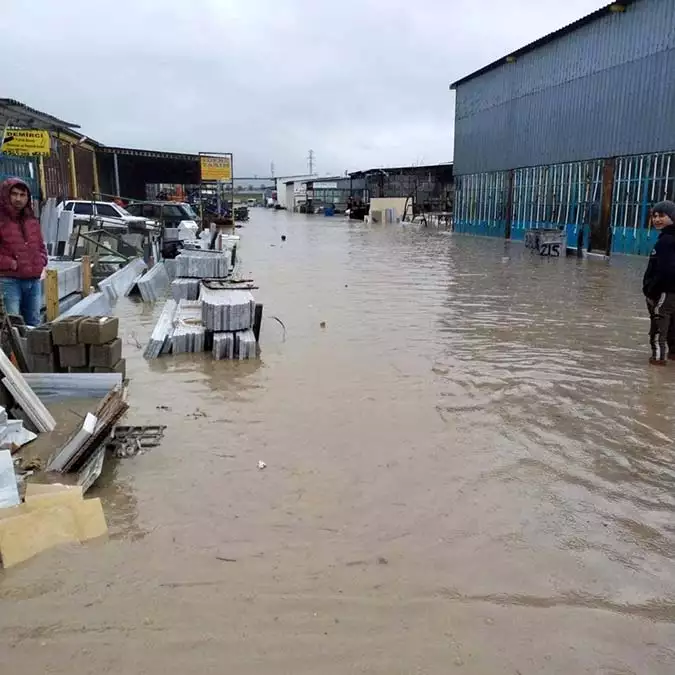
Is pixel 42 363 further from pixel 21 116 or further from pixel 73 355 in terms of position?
pixel 21 116

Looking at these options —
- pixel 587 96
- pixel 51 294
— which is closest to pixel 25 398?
pixel 51 294

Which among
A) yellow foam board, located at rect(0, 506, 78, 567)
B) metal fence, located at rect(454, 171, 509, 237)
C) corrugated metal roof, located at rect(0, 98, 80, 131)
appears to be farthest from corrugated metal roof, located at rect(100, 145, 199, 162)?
yellow foam board, located at rect(0, 506, 78, 567)

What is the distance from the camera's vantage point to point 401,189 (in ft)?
220

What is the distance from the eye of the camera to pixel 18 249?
20.5 ft

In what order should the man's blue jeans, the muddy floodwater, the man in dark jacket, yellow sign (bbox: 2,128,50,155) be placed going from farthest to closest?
yellow sign (bbox: 2,128,50,155)
the man in dark jacket
the man's blue jeans
the muddy floodwater

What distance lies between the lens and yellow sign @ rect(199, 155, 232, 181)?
3319 cm

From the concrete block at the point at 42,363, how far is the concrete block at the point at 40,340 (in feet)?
0.13

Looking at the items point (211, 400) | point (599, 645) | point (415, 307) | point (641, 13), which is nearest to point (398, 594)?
point (599, 645)

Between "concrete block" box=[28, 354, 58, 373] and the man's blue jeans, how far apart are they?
0.83m

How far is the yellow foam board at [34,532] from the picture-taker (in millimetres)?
3408

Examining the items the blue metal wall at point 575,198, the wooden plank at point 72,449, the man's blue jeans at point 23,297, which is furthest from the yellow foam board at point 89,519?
the blue metal wall at point 575,198

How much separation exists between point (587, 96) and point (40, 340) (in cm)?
2388

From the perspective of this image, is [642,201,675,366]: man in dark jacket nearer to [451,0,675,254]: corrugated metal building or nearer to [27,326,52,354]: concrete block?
[27,326,52,354]: concrete block

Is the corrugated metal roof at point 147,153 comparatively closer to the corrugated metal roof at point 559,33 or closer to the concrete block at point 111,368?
the corrugated metal roof at point 559,33
